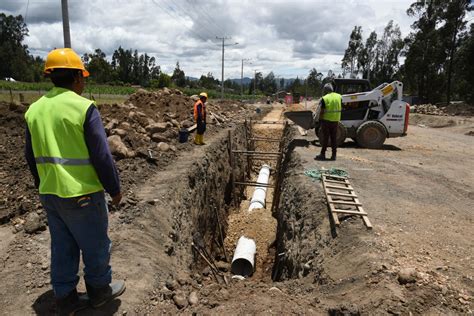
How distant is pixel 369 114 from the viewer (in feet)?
44.1

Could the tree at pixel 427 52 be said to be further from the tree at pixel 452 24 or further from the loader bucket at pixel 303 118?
the loader bucket at pixel 303 118

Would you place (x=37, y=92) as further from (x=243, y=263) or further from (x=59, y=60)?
(x=59, y=60)

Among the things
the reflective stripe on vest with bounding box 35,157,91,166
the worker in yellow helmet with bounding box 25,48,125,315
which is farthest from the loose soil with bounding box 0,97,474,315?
the reflective stripe on vest with bounding box 35,157,91,166

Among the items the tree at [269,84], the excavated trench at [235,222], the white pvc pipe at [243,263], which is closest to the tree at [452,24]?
the excavated trench at [235,222]

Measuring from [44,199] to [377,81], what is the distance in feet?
204

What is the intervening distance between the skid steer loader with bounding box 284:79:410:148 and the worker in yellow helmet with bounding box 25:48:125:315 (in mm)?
10597

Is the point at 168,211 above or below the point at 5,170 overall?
below

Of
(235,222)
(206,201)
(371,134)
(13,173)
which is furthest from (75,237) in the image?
(371,134)

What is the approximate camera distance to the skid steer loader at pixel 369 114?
1314cm

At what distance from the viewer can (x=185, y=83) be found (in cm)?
10169

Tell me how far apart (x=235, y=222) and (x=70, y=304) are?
29.4 feet

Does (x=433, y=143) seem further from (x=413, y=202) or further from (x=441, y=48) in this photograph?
(x=441, y=48)

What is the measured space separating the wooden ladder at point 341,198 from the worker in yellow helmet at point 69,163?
396 centimetres

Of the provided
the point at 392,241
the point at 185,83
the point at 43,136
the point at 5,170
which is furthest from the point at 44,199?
the point at 185,83
